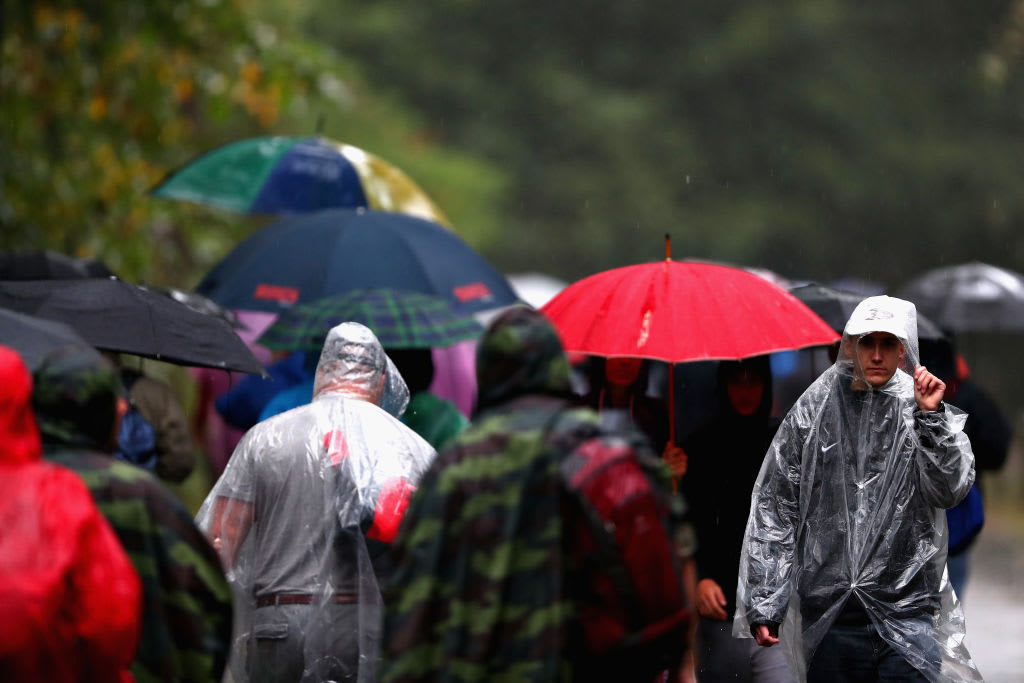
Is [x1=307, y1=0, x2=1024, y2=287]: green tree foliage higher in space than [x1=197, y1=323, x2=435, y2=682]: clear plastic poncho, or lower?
higher

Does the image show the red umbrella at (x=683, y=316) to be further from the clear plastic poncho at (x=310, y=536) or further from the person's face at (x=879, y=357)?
the clear plastic poncho at (x=310, y=536)

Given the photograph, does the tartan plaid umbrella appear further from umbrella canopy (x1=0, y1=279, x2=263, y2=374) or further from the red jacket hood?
the red jacket hood

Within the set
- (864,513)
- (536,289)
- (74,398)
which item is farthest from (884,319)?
(536,289)

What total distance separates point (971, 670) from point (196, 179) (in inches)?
209

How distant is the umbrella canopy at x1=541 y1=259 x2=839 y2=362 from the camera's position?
5832 millimetres

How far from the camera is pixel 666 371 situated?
7465 mm

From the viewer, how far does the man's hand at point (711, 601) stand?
591cm

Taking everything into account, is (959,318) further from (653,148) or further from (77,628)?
(653,148)

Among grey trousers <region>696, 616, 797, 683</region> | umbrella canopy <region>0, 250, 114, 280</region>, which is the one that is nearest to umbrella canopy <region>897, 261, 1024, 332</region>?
grey trousers <region>696, 616, 797, 683</region>

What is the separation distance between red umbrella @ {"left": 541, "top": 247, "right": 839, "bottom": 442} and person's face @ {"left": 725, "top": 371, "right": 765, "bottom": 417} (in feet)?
0.83

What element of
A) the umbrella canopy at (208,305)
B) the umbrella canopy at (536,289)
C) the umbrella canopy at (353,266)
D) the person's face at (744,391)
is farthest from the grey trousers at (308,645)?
the umbrella canopy at (536,289)

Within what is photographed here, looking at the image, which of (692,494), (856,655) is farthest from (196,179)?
(856,655)

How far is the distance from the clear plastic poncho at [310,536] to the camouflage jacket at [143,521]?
40.4 inches

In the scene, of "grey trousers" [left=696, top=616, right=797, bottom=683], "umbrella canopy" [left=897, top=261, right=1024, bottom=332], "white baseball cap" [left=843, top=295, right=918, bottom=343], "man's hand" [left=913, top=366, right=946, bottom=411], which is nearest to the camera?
Answer: "man's hand" [left=913, top=366, right=946, bottom=411]
